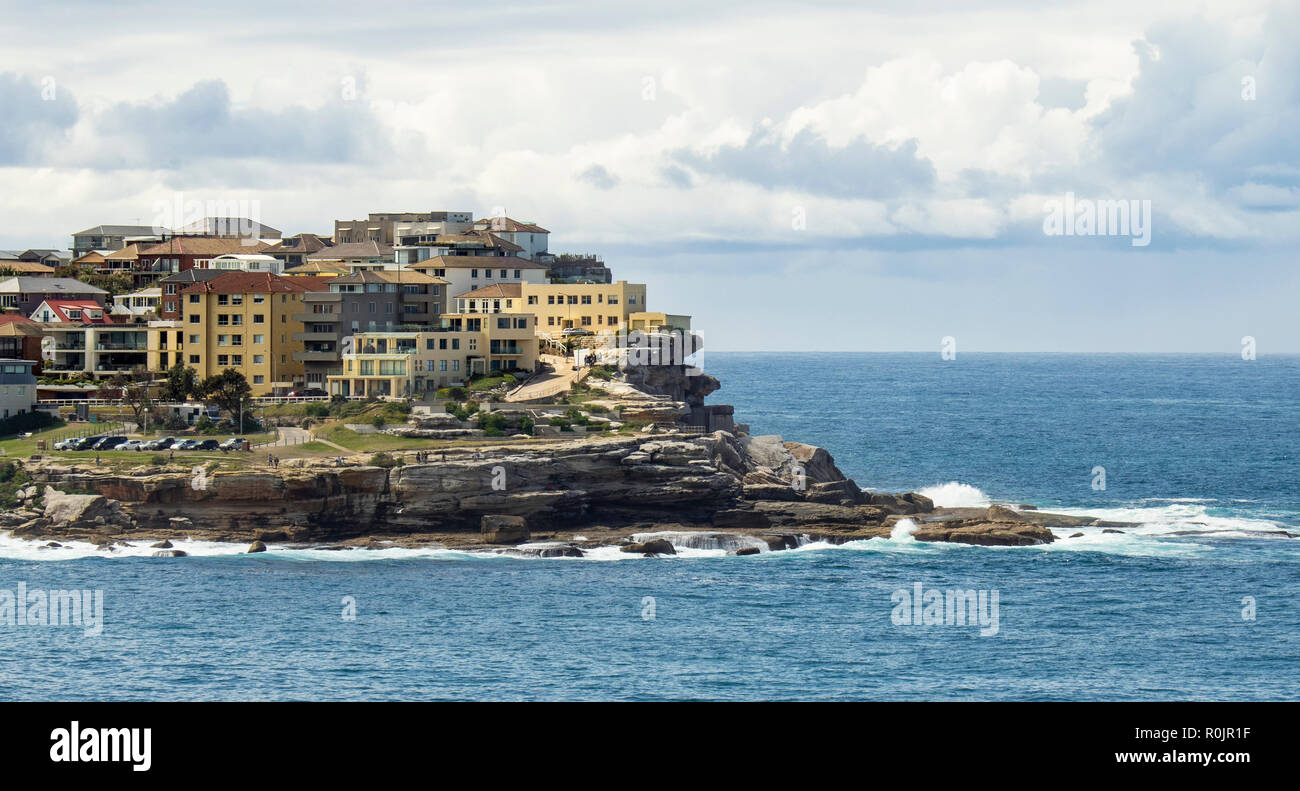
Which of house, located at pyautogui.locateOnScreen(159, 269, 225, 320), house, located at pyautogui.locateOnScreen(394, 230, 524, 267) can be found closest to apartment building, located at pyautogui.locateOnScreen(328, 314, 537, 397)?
house, located at pyautogui.locateOnScreen(159, 269, 225, 320)

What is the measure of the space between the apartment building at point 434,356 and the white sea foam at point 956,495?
34.2 meters

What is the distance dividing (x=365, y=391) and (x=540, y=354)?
16959 mm

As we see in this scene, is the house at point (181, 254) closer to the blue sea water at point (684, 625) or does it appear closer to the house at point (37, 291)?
the house at point (37, 291)

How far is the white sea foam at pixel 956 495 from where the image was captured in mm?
115438

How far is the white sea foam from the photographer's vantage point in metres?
115

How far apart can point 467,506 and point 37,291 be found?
78176 mm

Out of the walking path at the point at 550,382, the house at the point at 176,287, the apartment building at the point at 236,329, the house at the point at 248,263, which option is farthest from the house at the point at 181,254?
the walking path at the point at 550,382

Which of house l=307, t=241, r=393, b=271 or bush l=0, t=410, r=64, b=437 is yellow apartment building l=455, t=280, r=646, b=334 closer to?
house l=307, t=241, r=393, b=271

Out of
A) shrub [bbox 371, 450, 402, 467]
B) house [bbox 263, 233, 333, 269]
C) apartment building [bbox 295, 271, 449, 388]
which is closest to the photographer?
shrub [bbox 371, 450, 402, 467]

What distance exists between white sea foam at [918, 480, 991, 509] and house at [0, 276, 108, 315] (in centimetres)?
8545
